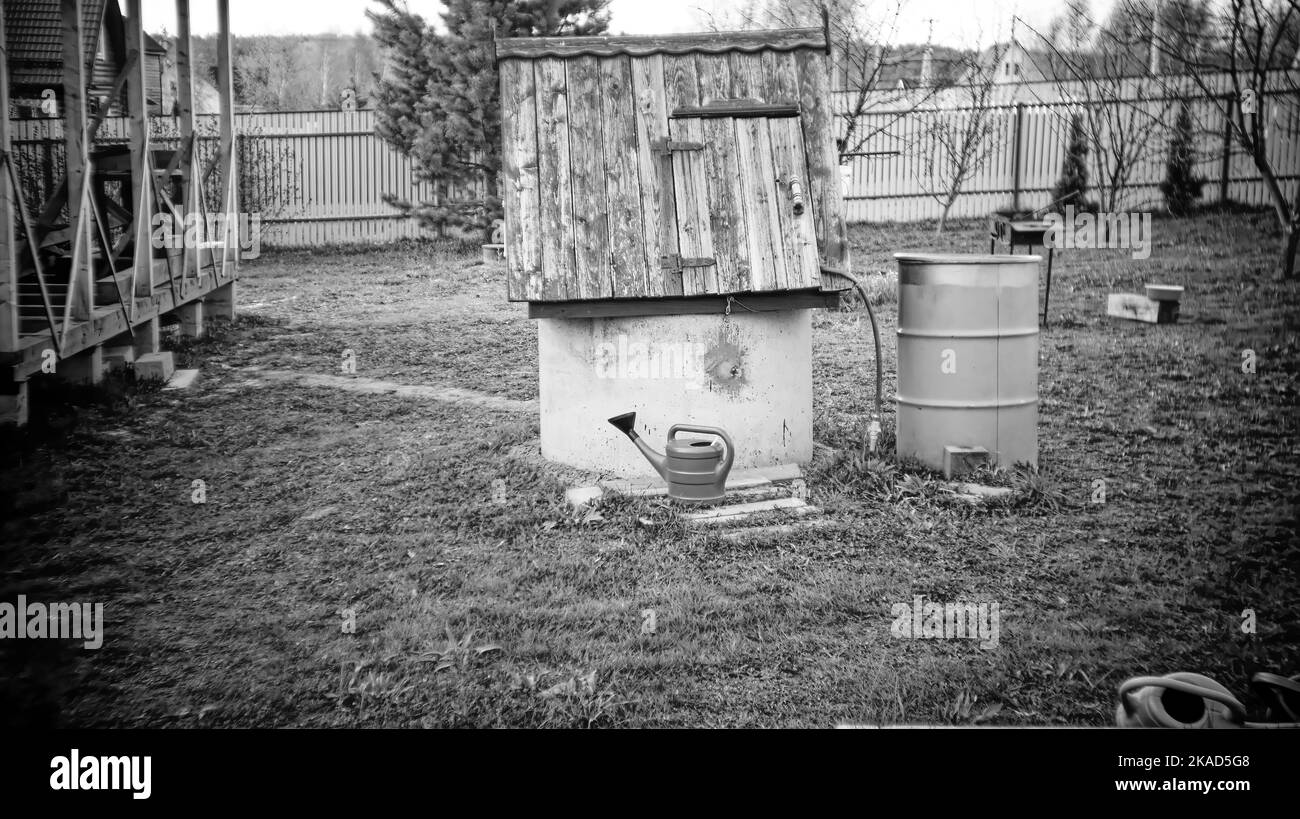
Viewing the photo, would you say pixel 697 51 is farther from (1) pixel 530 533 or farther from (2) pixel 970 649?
(2) pixel 970 649

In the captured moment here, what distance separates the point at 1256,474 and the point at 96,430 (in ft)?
26.4

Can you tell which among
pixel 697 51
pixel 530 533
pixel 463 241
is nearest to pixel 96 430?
pixel 530 533

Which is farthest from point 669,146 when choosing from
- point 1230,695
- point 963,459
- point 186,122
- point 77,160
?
point 186,122

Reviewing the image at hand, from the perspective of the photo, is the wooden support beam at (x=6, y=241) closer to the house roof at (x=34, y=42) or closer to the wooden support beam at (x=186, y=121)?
the wooden support beam at (x=186, y=121)

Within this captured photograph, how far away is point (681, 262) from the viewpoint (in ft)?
21.5

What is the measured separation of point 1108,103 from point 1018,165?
3.77 m

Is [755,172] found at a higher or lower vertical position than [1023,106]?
lower

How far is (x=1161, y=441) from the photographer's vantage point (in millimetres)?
7395

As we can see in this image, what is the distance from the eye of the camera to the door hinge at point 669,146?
673cm

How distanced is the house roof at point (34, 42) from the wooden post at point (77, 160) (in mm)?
4726

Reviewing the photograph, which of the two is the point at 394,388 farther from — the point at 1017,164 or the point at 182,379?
the point at 1017,164

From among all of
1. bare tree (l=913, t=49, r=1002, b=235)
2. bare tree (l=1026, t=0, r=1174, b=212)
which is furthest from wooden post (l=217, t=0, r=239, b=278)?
bare tree (l=1026, t=0, r=1174, b=212)

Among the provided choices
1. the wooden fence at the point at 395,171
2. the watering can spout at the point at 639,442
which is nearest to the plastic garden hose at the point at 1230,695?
the watering can spout at the point at 639,442

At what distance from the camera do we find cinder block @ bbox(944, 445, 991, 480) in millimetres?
6551
